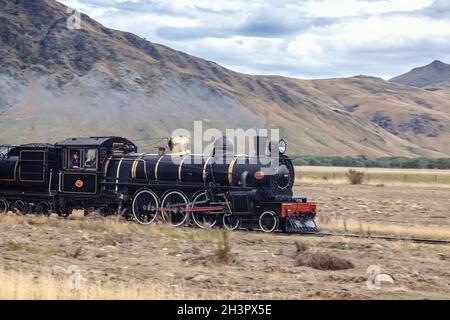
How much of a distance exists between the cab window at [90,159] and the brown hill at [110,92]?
79.3 m

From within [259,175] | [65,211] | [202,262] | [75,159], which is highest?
[75,159]

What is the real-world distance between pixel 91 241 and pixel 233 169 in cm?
586

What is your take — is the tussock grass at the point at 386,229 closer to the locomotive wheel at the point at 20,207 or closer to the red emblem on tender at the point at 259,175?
the red emblem on tender at the point at 259,175

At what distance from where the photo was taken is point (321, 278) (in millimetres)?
14641

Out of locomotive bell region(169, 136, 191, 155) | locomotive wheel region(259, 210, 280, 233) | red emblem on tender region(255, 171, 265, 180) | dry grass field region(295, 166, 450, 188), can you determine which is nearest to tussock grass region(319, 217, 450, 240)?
locomotive wheel region(259, 210, 280, 233)

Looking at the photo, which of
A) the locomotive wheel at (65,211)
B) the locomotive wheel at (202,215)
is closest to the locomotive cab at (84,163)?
the locomotive wheel at (65,211)

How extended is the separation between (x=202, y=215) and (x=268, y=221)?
2342 mm

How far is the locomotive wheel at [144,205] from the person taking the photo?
24.7m

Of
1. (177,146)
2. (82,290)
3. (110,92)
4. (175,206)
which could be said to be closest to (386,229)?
(175,206)

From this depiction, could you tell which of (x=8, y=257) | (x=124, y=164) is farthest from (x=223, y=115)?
(x=8, y=257)

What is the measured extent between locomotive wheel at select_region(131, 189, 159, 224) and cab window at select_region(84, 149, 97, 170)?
6.69 feet

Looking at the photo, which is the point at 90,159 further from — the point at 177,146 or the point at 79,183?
the point at 177,146

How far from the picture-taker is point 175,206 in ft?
79.6
